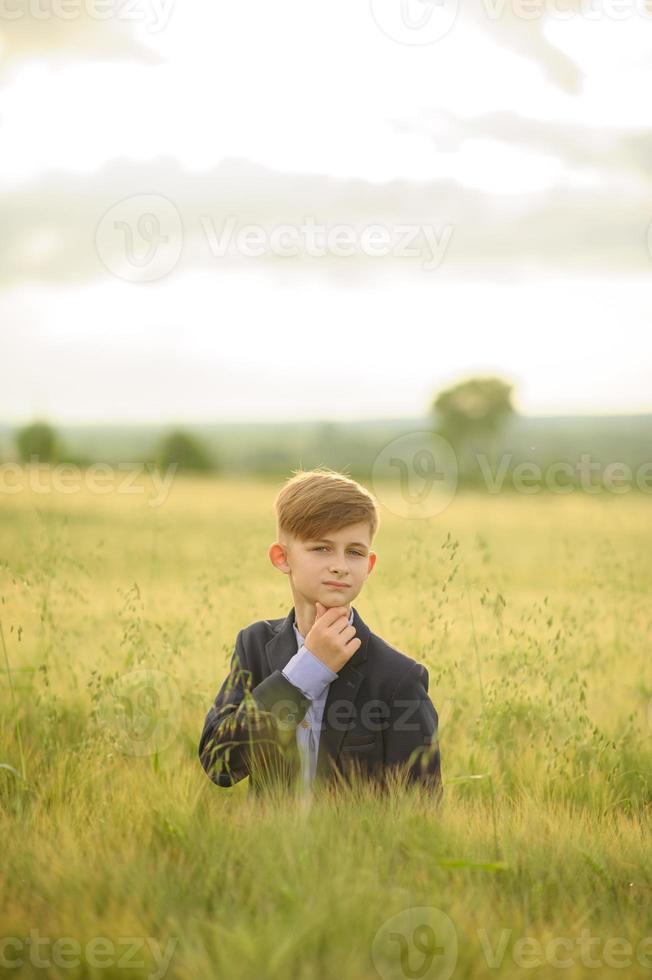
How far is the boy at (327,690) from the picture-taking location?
7.61 feet

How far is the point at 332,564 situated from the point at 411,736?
19.5 inches

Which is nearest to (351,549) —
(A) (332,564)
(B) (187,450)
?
(A) (332,564)

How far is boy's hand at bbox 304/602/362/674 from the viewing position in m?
2.32

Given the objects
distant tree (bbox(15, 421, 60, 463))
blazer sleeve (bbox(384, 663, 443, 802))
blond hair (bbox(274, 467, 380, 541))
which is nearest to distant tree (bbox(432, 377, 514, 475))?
distant tree (bbox(15, 421, 60, 463))

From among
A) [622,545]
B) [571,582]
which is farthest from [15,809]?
[622,545]

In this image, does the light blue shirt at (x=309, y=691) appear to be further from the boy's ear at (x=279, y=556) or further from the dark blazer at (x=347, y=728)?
the boy's ear at (x=279, y=556)

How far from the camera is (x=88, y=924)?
1.85 metres

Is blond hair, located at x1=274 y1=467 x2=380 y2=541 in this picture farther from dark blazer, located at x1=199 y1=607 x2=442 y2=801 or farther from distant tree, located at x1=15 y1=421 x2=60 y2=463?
distant tree, located at x1=15 y1=421 x2=60 y2=463

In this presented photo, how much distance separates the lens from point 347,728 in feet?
7.82

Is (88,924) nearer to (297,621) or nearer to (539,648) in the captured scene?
(297,621)

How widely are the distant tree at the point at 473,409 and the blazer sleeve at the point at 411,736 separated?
47659 mm

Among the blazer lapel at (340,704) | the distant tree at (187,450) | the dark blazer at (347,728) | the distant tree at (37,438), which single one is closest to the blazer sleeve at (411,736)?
the dark blazer at (347,728)

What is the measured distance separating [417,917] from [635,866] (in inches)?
29.9

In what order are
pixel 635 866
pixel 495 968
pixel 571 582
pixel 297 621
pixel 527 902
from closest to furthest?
pixel 495 968 < pixel 527 902 < pixel 635 866 < pixel 297 621 < pixel 571 582
